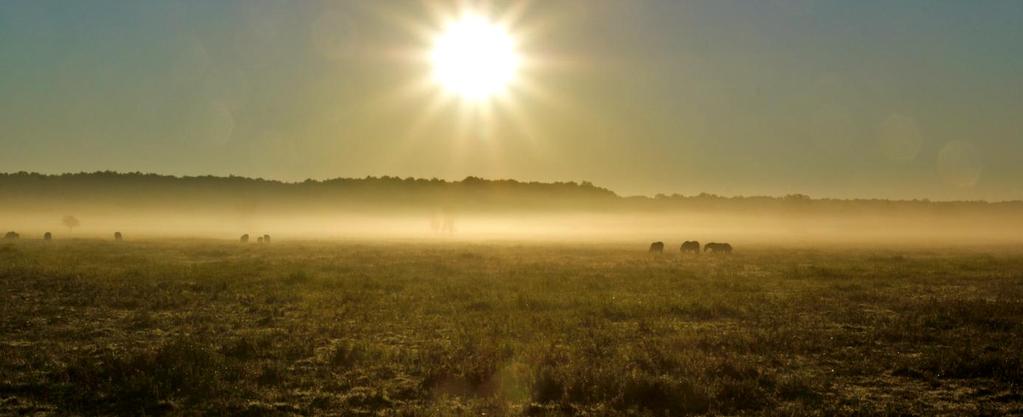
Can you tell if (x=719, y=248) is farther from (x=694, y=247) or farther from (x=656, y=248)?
(x=656, y=248)

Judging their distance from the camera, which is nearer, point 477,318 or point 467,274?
point 477,318

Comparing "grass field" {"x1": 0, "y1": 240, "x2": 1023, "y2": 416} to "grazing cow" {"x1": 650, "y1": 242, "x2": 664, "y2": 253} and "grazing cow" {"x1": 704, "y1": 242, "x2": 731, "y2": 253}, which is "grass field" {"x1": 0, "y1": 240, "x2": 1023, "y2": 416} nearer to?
"grazing cow" {"x1": 650, "y1": 242, "x2": 664, "y2": 253}

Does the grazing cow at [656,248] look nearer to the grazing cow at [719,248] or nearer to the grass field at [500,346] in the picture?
the grazing cow at [719,248]

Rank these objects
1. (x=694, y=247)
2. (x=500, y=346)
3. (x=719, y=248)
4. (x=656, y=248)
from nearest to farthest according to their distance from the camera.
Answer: (x=500, y=346)
(x=656, y=248)
(x=719, y=248)
(x=694, y=247)

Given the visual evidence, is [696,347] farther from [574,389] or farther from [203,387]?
[203,387]

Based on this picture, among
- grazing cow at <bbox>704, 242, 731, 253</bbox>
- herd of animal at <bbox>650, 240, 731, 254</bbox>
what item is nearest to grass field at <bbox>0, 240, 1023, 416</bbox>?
herd of animal at <bbox>650, 240, 731, 254</bbox>

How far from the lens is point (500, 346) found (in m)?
14.1

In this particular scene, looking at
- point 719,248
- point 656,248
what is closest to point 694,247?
point 719,248

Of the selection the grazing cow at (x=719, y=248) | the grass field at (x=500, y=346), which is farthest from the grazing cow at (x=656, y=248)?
the grass field at (x=500, y=346)

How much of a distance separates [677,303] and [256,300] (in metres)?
13.9

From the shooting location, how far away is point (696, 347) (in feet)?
47.8

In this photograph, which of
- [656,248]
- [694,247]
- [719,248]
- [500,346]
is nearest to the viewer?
[500,346]

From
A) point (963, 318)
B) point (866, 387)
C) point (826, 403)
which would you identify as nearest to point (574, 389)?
point (826, 403)

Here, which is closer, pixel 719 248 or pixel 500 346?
pixel 500 346
